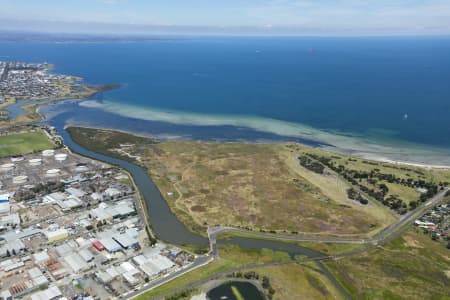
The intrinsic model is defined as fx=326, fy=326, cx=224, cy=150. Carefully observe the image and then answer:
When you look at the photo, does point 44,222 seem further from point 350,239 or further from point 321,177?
point 321,177

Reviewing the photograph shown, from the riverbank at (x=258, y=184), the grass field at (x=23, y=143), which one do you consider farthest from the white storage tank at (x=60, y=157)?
the riverbank at (x=258, y=184)

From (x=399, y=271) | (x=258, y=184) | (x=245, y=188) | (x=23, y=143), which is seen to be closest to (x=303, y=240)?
(x=399, y=271)

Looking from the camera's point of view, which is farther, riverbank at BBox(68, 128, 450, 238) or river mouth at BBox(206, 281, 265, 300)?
riverbank at BBox(68, 128, 450, 238)

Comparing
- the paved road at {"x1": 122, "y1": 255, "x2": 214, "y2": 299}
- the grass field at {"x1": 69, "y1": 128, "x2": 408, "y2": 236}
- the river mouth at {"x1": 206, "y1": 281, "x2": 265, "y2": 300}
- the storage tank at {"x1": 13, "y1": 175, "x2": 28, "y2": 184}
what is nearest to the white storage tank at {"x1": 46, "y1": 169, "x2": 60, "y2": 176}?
the storage tank at {"x1": 13, "y1": 175, "x2": 28, "y2": 184}

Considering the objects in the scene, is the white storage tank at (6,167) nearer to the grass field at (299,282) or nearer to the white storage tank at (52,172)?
the white storage tank at (52,172)

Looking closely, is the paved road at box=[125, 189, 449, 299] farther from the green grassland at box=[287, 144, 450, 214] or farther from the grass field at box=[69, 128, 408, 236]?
the green grassland at box=[287, 144, 450, 214]
